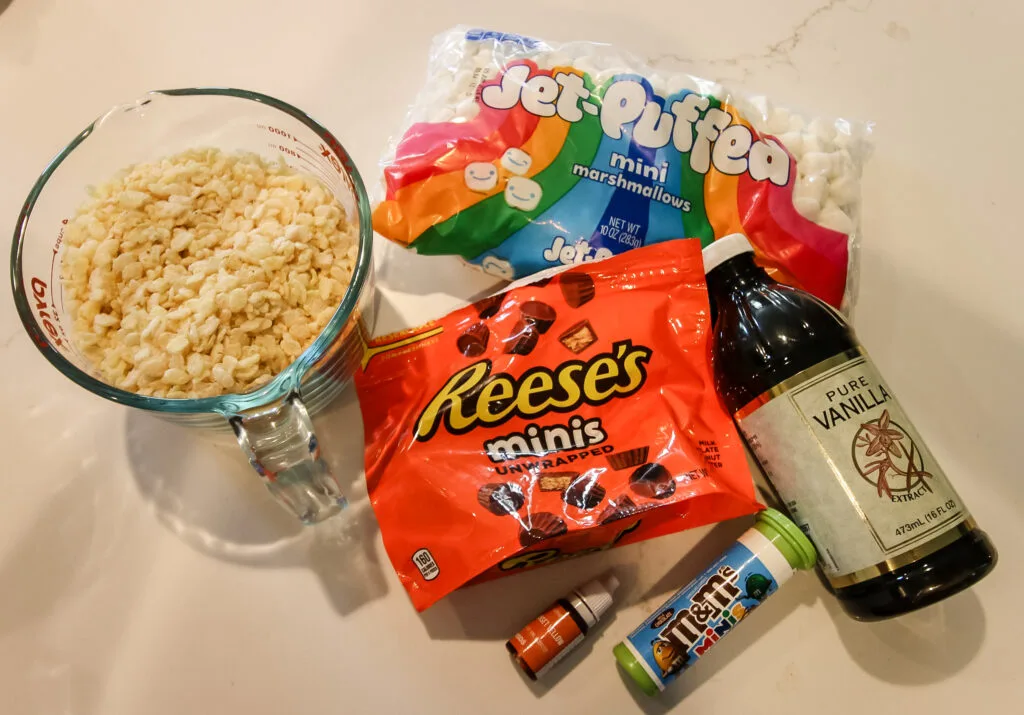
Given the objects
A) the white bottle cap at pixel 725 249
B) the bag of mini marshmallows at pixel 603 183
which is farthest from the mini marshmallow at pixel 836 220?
the white bottle cap at pixel 725 249

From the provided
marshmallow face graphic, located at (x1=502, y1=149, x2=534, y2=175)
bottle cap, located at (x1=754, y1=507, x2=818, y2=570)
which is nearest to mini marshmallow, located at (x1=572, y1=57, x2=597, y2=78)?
marshmallow face graphic, located at (x1=502, y1=149, x2=534, y2=175)

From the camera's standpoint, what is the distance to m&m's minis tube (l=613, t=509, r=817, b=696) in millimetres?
599

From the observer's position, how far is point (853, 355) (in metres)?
0.61

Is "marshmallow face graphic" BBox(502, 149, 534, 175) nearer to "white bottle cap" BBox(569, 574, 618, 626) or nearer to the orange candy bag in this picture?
the orange candy bag

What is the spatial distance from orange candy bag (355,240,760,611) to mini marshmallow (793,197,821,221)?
13 centimetres

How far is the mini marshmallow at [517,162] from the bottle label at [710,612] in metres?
0.43

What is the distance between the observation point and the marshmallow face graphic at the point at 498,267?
725 millimetres

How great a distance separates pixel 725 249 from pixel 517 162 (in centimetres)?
23

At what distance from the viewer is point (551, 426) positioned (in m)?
0.64

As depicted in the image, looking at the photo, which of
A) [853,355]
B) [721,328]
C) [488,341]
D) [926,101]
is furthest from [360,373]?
[926,101]

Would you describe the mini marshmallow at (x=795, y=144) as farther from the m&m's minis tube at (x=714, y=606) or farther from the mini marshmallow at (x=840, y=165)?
the m&m's minis tube at (x=714, y=606)

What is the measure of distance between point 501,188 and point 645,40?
0.35m

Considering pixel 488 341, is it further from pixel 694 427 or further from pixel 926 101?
pixel 926 101

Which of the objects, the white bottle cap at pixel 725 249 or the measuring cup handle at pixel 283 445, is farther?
the white bottle cap at pixel 725 249
